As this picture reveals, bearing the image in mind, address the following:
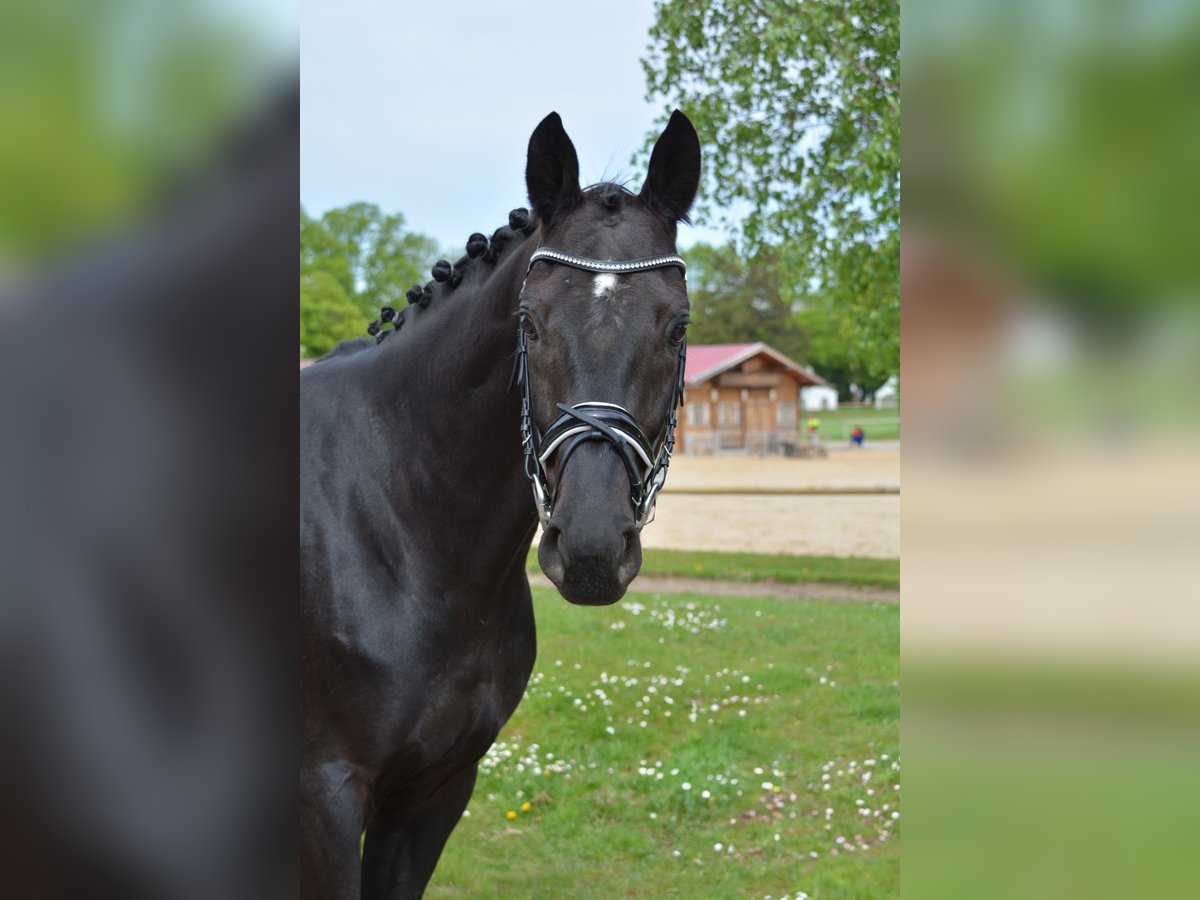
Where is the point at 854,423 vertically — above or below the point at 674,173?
below

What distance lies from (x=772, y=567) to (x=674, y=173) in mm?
12900

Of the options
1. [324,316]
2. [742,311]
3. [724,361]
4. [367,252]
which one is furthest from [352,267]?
[742,311]

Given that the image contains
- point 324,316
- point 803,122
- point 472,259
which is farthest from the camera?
point 324,316

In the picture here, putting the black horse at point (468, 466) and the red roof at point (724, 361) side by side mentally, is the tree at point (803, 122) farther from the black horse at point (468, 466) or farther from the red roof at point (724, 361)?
the red roof at point (724, 361)

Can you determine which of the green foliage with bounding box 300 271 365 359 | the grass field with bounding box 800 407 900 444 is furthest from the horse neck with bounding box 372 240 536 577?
the grass field with bounding box 800 407 900 444

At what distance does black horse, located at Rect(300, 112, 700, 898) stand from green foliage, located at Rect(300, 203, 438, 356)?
99.0 ft

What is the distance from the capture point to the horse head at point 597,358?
228cm

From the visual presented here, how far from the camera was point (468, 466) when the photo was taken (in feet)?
9.53

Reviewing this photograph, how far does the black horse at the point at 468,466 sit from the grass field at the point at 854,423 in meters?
48.8
